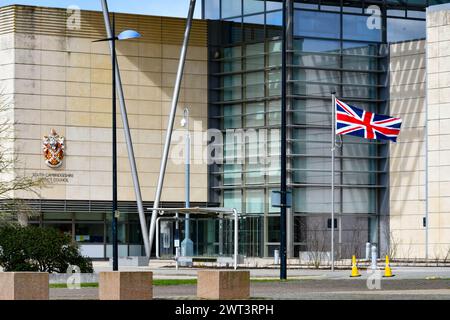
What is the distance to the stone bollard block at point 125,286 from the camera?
28000mm

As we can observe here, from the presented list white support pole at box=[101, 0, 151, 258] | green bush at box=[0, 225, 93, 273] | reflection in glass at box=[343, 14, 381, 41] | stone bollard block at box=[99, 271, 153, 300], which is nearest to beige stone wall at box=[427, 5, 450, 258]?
reflection in glass at box=[343, 14, 381, 41]

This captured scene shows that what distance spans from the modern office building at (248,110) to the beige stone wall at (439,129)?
0.60ft

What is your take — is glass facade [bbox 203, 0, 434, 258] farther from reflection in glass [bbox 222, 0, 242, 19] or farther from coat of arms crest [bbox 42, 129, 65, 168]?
coat of arms crest [bbox 42, 129, 65, 168]

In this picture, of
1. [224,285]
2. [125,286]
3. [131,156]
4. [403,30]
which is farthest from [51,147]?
[224,285]

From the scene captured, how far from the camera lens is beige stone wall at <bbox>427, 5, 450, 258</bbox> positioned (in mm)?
66875

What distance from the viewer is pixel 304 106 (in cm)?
7138

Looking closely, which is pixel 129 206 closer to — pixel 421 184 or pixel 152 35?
pixel 152 35

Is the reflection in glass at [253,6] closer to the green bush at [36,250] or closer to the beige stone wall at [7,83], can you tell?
the beige stone wall at [7,83]

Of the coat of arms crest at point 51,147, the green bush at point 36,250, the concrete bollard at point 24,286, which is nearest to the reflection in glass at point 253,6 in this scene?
the coat of arms crest at point 51,147

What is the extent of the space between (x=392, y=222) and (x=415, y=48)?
33.7 ft

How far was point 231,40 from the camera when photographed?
242ft

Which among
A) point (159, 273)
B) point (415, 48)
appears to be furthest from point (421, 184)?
point (159, 273)

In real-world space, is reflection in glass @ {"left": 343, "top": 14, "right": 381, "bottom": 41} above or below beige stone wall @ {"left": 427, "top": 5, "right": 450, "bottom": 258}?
above

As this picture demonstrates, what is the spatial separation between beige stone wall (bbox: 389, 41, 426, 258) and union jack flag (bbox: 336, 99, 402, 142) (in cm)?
1654
